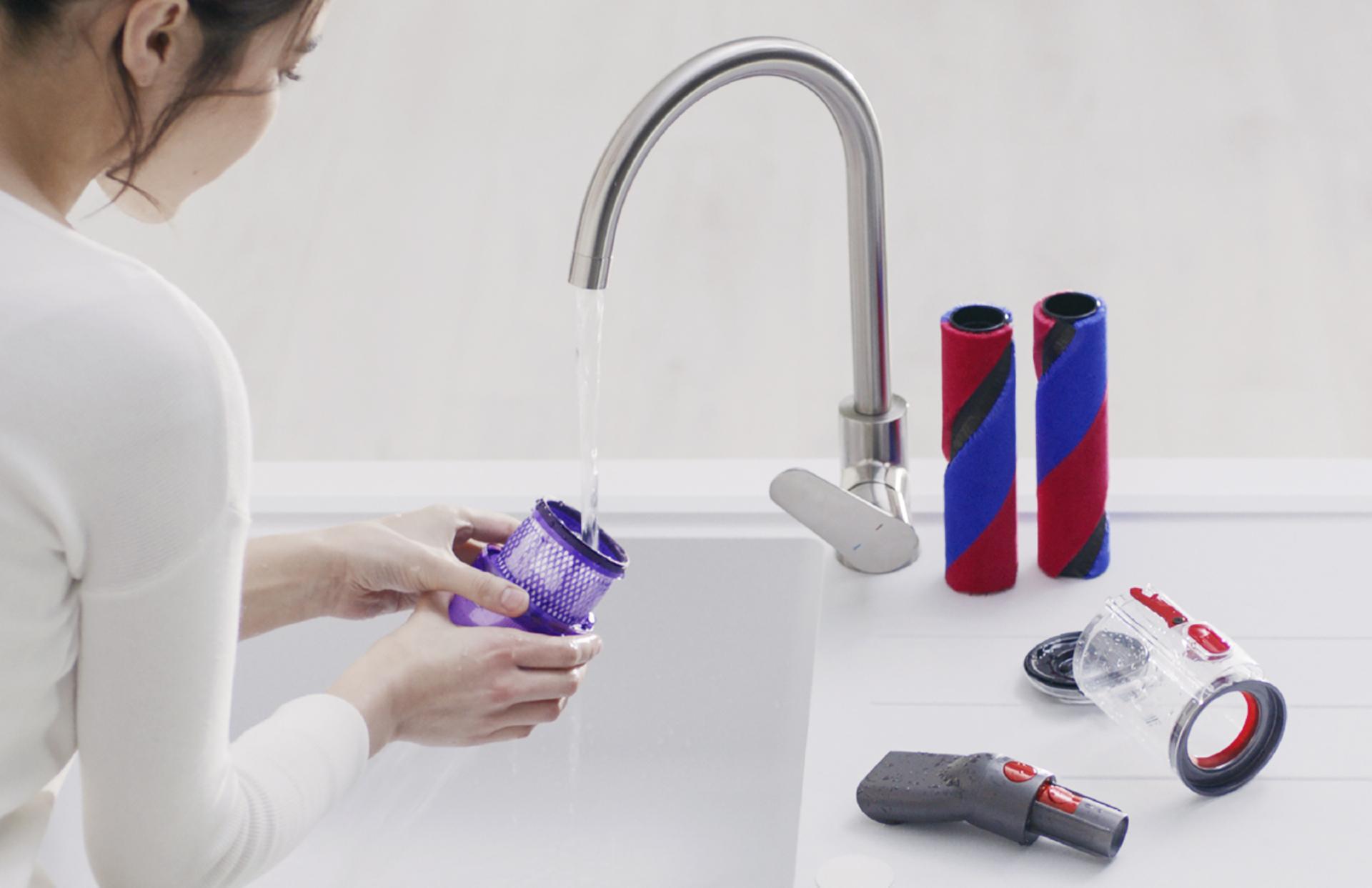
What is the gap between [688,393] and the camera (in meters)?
2.22


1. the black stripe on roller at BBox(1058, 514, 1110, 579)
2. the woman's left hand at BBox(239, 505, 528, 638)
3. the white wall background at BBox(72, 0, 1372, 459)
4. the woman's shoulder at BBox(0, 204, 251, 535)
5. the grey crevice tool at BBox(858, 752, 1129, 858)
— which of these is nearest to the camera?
the woman's shoulder at BBox(0, 204, 251, 535)

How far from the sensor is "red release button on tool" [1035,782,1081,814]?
800 mm

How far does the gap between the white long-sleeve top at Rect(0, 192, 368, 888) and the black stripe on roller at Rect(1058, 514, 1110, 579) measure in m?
0.53

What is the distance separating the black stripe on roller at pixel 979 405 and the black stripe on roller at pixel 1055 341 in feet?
0.07

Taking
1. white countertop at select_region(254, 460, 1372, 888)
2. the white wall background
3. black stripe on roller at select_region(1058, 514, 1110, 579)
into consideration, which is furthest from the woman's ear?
the white wall background

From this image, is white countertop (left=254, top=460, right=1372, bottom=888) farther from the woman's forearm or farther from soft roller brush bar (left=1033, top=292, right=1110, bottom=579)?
the woman's forearm

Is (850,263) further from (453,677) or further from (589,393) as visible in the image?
(453,677)

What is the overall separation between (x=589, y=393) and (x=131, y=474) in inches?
13.8

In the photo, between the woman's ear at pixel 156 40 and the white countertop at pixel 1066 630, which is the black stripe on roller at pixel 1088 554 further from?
the woman's ear at pixel 156 40

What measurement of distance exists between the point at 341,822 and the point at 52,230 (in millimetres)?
599

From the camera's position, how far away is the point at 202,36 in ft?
2.10

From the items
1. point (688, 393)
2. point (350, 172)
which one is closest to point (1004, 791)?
point (688, 393)

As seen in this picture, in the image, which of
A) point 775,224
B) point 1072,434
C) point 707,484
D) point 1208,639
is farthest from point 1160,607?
point 775,224

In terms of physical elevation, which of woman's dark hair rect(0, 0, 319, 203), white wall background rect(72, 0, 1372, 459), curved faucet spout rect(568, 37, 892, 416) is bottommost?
white wall background rect(72, 0, 1372, 459)
